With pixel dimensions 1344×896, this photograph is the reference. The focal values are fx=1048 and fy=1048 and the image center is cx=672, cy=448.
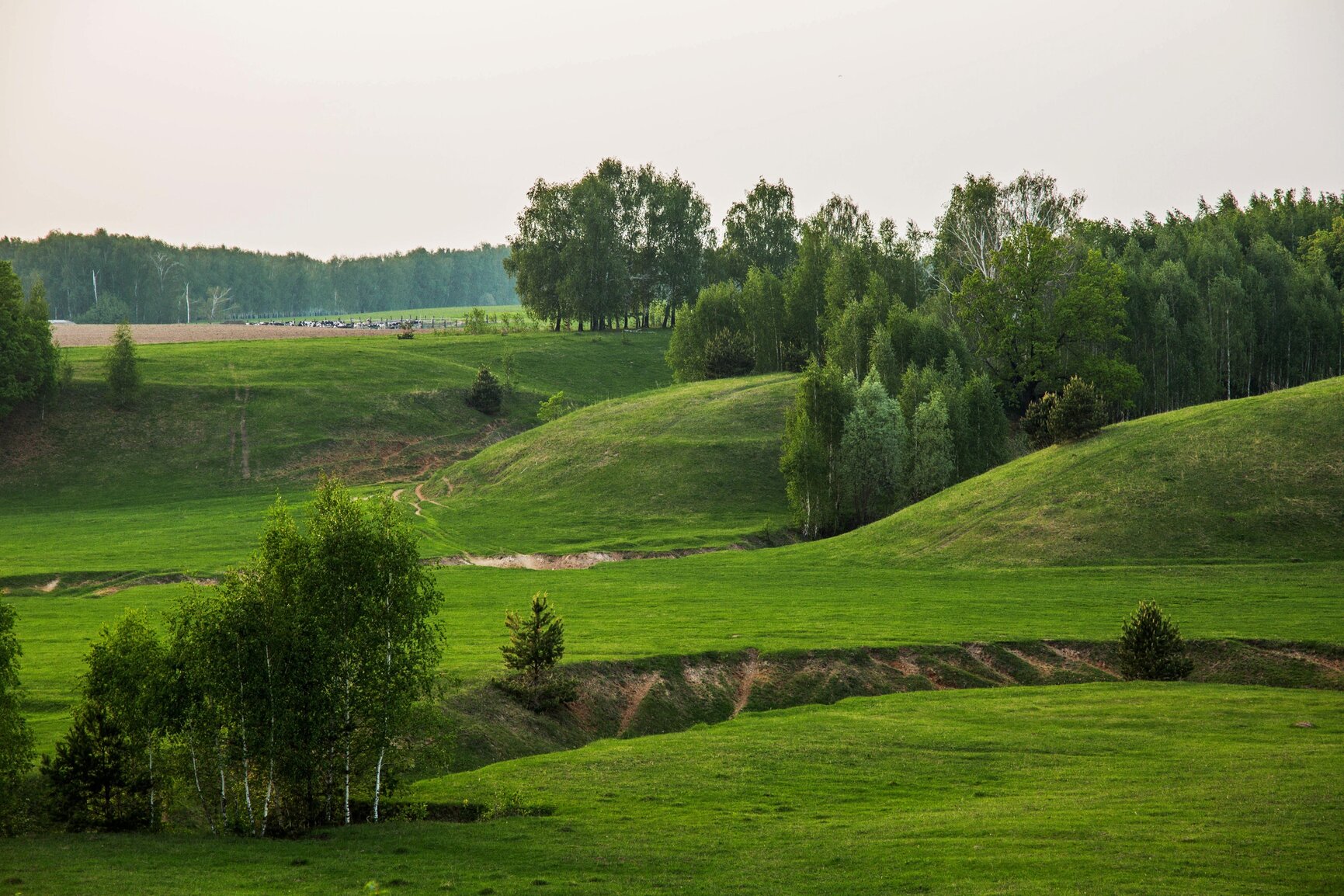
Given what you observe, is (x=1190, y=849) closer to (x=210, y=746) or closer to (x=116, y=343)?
(x=210, y=746)

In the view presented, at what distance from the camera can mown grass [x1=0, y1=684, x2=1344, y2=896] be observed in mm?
21531

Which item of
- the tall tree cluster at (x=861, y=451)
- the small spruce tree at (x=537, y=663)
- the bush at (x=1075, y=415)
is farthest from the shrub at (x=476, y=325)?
the small spruce tree at (x=537, y=663)

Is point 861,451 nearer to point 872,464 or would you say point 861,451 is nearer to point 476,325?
point 872,464

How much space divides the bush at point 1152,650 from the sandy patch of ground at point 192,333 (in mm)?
142193

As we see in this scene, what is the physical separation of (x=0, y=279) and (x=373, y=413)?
40.1 meters

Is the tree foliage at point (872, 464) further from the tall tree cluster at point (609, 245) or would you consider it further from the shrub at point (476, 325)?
the shrub at point (476, 325)

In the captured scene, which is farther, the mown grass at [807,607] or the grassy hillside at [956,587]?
the grassy hillside at [956,587]

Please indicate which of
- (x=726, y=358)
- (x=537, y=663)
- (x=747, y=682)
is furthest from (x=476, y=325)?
(x=537, y=663)

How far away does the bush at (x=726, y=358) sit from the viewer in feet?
427

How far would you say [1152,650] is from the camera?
140ft

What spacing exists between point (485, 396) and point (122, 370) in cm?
4122

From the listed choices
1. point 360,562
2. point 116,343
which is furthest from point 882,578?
point 116,343

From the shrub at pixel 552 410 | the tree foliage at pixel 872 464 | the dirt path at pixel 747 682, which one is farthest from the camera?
the shrub at pixel 552 410

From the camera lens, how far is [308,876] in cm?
2230
